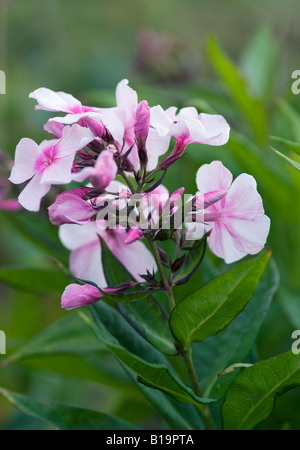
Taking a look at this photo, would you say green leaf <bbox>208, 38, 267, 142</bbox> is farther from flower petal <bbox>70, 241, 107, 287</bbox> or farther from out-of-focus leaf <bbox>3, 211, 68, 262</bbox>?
flower petal <bbox>70, 241, 107, 287</bbox>

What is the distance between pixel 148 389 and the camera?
854 millimetres

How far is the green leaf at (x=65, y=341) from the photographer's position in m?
1.11

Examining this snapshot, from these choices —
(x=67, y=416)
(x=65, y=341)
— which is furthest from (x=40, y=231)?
(x=67, y=416)

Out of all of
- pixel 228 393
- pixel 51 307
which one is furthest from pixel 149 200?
pixel 51 307

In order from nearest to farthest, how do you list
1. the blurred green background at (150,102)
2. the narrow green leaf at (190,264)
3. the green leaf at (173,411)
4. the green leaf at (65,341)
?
the narrow green leaf at (190,264), the green leaf at (173,411), the green leaf at (65,341), the blurred green background at (150,102)

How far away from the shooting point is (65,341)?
1169 mm

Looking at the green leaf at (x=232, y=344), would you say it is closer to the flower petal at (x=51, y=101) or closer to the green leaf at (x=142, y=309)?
the green leaf at (x=142, y=309)

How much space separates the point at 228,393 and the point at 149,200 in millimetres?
266

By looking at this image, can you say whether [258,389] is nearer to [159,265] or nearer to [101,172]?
[159,265]

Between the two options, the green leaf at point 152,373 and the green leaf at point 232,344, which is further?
the green leaf at point 232,344

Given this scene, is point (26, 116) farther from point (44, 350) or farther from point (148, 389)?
point (148, 389)

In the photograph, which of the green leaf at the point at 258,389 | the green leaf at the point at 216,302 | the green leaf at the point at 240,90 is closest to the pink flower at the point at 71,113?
the green leaf at the point at 216,302

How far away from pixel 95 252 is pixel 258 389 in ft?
0.96

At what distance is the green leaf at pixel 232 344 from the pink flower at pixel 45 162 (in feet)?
1.13
